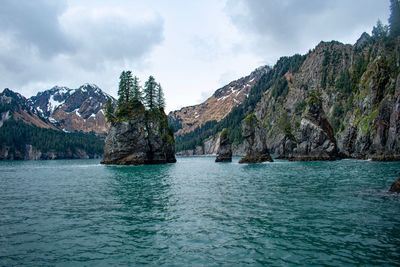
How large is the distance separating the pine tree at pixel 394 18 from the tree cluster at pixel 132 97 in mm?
116963

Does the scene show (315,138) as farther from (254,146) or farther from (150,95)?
(150,95)

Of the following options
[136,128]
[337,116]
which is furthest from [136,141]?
[337,116]

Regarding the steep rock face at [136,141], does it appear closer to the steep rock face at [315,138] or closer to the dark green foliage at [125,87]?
the dark green foliage at [125,87]

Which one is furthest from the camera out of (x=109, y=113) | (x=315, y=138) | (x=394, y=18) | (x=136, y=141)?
(x=394, y=18)

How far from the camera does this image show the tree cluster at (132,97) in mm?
121938

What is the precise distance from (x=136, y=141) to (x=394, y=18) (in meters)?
142

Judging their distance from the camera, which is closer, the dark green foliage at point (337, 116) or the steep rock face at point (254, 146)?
the steep rock face at point (254, 146)

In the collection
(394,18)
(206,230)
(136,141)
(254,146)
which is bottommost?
(206,230)

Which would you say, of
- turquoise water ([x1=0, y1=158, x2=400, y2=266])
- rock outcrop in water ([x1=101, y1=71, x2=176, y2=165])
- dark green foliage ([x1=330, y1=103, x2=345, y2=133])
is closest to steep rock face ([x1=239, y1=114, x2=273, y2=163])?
rock outcrop in water ([x1=101, y1=71, x2=176, y2=165])

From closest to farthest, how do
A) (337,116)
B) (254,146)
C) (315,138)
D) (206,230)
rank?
1. (206,230)
2. (254,146)
3. (315,138)
4. (337,116)

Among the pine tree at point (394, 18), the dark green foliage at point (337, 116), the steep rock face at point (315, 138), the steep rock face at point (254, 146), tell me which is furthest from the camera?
the dark green foliage at point (337, 116)

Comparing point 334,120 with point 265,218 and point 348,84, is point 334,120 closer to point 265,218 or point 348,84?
point 348,84

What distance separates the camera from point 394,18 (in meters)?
172

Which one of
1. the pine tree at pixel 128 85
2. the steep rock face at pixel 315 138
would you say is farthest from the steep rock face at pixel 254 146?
the pine tree at pixel 128 85
